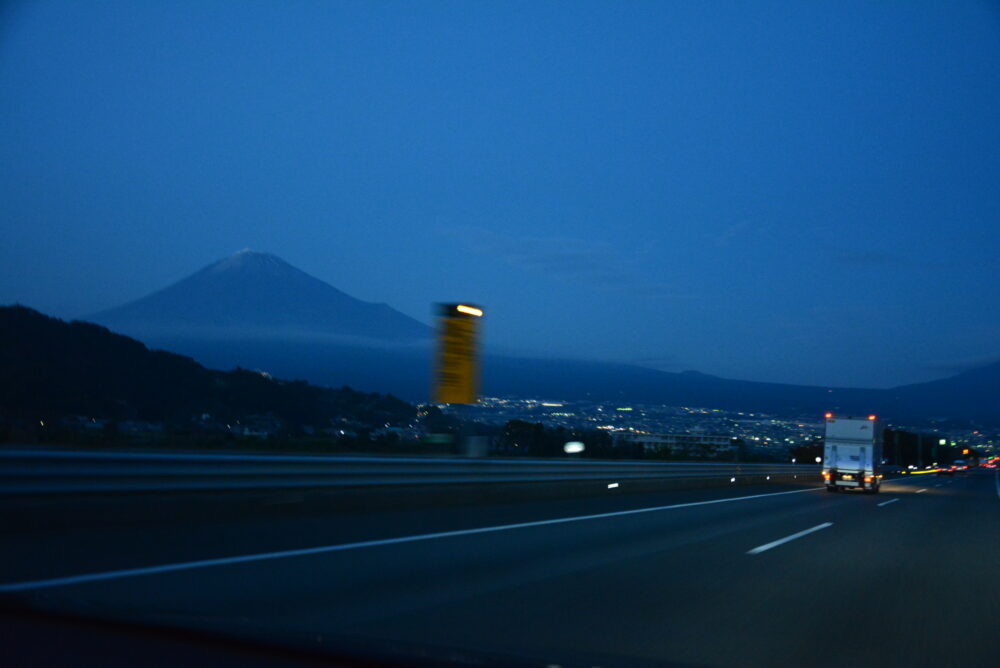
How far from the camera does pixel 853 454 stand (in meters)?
35.5

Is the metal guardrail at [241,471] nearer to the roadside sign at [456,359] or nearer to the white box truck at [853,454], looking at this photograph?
the roadside sign at [456,359]

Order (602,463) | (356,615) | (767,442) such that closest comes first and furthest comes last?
1. (356,615)
2. (602,463)
3. (767,442)

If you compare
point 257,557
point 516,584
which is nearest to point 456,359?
point 257,557

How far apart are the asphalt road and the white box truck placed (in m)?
20.9

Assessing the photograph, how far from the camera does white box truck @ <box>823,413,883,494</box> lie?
3481 centimetres

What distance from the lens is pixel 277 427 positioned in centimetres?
1892

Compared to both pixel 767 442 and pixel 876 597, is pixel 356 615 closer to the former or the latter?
pixel 876 597

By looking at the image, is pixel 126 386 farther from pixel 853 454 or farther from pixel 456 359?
pixel 853 454

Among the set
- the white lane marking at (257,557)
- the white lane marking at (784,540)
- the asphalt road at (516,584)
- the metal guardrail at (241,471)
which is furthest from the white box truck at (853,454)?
the white lane marking at (257,557)

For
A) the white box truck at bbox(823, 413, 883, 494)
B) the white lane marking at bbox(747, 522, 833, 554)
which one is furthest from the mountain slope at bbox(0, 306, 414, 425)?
the white box truck at bbox(823, 413, 883, 494)

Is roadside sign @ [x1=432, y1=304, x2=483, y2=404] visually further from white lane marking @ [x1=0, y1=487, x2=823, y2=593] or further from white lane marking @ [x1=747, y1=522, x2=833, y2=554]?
white lane marking @ [x1=747, y1=522, x2=833, y2=554]

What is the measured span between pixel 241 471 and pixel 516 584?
5.25 m

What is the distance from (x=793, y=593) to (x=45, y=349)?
1494cm

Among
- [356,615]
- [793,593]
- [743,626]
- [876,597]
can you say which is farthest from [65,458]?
[876,597]
